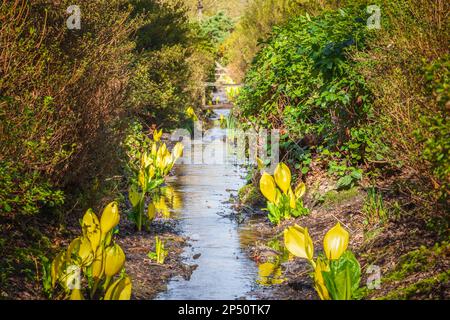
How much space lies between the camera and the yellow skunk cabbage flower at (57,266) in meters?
4.99

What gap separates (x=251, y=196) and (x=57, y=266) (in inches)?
235

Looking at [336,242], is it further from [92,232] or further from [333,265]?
[92,232]

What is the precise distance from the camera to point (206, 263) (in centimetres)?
735

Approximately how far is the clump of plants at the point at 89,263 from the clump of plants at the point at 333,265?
1231 millimetres

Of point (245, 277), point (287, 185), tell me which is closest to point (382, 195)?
point (287, 185)

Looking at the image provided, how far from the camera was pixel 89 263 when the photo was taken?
5312 millimetres

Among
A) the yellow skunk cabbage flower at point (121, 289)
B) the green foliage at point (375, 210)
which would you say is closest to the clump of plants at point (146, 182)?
the green foliage at point (375, 210)

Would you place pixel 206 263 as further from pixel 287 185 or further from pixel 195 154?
pixel 195 154

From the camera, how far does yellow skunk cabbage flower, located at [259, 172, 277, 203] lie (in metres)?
8.13

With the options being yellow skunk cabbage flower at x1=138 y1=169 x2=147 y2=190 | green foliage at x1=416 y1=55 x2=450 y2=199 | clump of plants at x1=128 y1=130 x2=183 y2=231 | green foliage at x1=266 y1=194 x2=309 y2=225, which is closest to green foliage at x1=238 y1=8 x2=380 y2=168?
green foliage at x1=266 y1=194 x2=309 y2=225

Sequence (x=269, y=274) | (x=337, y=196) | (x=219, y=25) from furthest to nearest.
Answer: (x=219, y=25), (x=337, y=196), (x=269, y=274)

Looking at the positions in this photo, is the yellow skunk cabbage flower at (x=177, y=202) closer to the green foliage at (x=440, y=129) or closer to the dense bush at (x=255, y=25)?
the green foliage at (x=440, y=129)

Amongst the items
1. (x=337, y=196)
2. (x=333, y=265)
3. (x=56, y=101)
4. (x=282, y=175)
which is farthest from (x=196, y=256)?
(x=333, y=265)

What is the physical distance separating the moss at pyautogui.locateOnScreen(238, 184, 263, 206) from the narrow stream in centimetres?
26
